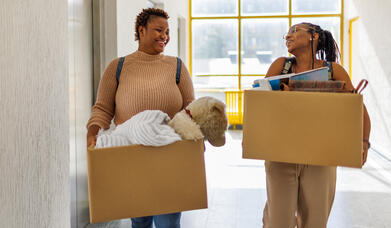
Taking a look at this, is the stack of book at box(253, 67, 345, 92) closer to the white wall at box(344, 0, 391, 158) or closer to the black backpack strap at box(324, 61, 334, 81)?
the black backpack strap at box(324, 61, 334, 81)

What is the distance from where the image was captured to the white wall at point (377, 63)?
5.51 meters

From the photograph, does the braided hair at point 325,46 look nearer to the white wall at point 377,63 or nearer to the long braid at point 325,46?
the long braid at point 325,46

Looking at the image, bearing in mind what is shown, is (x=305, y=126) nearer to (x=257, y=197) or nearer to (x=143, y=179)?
(x=143, y=179)

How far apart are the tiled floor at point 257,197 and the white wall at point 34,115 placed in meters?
1.24

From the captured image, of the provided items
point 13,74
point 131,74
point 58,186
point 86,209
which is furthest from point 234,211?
point 13,74

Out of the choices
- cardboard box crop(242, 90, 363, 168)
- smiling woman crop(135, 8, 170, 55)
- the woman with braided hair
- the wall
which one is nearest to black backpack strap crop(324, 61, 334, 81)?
the woman with braided hair

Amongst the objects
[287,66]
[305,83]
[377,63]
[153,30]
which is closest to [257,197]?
[287,66]

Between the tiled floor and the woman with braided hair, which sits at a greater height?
the woman with braided hair

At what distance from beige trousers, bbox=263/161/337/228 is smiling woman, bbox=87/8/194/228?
0.47 m

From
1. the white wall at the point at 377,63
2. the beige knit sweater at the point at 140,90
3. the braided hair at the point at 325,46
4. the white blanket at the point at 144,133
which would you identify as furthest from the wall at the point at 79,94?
the white wall at the point at 377,63

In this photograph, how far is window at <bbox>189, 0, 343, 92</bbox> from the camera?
8.66m

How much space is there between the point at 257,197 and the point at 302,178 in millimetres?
1927

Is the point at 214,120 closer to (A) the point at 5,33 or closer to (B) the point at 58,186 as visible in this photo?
(A) the point at 5,33

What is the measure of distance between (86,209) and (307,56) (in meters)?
2.04
